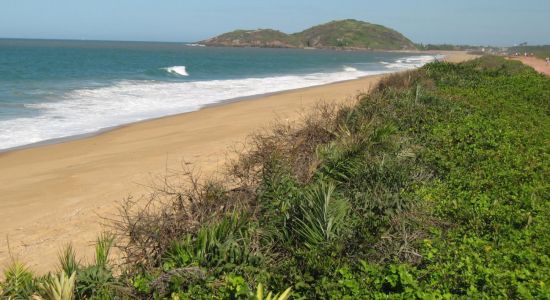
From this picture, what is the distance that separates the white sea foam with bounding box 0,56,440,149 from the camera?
1418 centimetres

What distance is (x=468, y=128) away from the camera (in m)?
8.74

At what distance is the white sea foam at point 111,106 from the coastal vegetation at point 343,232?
27.6ft

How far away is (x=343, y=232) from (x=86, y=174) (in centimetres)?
629

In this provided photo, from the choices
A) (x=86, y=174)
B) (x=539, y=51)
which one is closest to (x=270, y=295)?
(x=86, y=174)

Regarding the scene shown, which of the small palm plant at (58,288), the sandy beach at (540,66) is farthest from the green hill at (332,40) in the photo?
the small palm plant at (58,288)

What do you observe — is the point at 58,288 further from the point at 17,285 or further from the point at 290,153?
the point at 290,153

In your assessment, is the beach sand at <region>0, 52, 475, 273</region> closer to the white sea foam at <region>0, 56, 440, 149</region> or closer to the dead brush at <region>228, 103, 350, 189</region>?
the white sea foam at <region>0, 56, 440, 149</region>

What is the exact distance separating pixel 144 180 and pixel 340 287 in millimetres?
5787

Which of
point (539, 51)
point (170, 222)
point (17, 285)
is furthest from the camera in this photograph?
point (539, 51)

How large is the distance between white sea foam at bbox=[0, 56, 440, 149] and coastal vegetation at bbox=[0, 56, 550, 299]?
332 inches

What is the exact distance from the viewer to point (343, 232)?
4.93 m

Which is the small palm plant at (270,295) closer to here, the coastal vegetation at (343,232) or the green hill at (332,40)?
the coastal vegetation at (343,232)

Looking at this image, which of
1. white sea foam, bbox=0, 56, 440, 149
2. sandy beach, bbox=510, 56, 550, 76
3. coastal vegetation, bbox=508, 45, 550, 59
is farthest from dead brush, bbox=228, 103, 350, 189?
coastal vegetation, bbox=508, 45, 550, 59

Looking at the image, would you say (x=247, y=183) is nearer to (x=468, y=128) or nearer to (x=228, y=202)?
(x=228, y=202)
